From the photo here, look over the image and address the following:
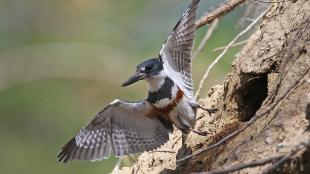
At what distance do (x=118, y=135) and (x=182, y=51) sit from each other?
65cm

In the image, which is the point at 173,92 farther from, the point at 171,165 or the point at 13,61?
the point at 13,61

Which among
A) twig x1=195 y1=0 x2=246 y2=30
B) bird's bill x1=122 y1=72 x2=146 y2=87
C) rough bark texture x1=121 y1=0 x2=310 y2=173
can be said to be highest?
twig x1=195 y1=0 x2=246 y2=30

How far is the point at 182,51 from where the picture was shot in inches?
198

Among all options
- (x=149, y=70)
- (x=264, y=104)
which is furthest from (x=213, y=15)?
(x=264, y=104)

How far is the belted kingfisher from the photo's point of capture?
15.6ft

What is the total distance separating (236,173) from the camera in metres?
4.02

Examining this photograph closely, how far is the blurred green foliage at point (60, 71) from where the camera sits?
1028 centimetres

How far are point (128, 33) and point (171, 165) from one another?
285 inches

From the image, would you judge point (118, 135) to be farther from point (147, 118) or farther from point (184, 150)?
point (184, 150)

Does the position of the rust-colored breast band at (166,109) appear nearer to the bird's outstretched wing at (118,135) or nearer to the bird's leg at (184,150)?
the bird's outstretched wing at (118,135)

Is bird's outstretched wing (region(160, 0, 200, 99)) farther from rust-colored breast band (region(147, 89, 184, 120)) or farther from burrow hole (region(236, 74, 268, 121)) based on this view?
burrow hole (region(236, 74, 268, 121))

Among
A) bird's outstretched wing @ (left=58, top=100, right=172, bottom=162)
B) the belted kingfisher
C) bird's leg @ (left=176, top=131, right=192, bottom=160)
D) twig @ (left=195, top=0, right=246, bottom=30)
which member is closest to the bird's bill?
the belted kingfisher

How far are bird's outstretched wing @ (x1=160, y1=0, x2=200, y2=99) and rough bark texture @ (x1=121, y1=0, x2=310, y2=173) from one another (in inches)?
10.1

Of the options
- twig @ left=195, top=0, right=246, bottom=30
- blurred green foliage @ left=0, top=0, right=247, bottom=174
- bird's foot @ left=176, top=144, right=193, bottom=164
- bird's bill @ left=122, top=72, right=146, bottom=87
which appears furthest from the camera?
blurred green foliage @ left=0, top=0, right=247, bottom=174
